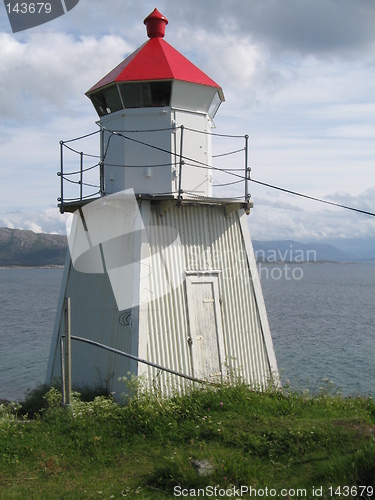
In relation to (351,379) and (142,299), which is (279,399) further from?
(351,379)

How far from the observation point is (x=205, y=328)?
10.5 meters

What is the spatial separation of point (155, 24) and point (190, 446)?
8.17m

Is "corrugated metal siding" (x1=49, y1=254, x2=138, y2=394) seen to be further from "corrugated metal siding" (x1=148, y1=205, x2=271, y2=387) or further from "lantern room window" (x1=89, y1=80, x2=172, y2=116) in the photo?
"lantern room window" (x1=89, y1=80, x2=172, y2=116)

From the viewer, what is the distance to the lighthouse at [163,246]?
1001 cm

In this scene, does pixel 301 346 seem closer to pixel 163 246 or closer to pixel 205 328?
pixel 205 328

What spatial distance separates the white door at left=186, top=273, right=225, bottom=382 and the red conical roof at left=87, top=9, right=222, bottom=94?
3717 millimetres

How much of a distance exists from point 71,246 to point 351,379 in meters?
11.7

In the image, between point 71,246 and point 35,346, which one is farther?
point 35,346

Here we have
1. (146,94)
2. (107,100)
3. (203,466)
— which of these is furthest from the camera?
(107,100)

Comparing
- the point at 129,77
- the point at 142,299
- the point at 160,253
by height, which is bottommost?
the point at 142,299

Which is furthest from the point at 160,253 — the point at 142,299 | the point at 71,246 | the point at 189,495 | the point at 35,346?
the point at 35,346

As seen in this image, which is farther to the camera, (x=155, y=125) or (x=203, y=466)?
(x=155, y=125)

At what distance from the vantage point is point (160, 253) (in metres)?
10.2

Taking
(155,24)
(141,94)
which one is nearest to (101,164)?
(141,94)
